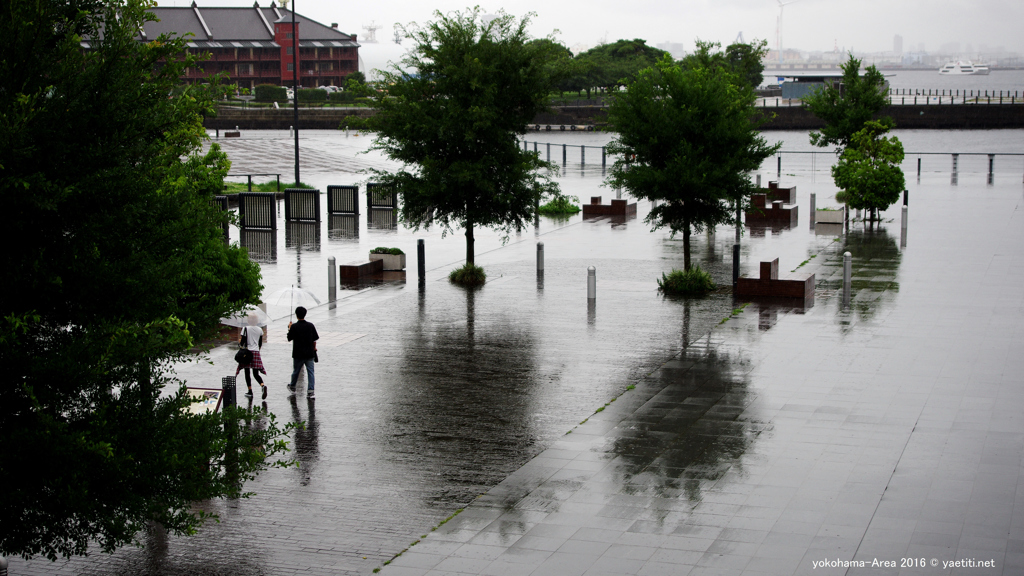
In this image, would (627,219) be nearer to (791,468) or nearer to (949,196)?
(949,196)

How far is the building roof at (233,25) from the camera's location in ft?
419

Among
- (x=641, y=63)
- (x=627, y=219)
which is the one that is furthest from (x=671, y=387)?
(x=641, y=63)

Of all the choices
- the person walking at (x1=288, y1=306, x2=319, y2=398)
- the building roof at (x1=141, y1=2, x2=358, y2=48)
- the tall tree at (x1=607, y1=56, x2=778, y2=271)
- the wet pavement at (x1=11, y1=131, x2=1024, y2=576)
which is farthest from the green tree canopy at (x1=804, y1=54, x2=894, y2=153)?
the building roof at (x1=141, y1=2, x2=358, y2=48)

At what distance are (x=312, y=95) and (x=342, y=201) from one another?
86718 mm

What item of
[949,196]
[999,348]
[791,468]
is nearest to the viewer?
[791,468]

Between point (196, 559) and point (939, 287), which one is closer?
point (196, 559)

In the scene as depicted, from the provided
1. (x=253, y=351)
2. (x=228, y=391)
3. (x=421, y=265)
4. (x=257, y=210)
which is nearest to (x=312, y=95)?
(x=257, y=210)

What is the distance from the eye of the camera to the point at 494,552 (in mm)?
8922

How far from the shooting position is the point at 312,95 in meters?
119

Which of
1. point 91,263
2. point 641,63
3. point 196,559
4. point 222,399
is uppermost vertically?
point 641,63

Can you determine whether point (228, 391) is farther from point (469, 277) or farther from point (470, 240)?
point (470, 240)

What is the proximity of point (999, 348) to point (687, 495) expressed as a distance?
8.51 meters

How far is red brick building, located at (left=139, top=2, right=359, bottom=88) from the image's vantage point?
419ft

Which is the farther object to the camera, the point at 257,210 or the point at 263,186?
the point at 263,186
